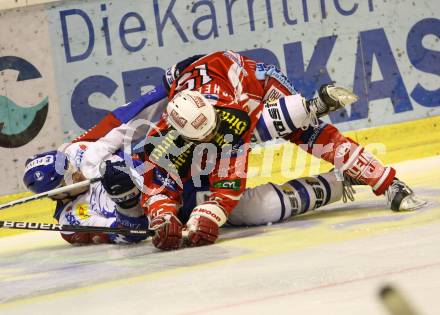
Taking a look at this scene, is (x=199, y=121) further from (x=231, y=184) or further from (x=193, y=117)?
(x=231, y=184)

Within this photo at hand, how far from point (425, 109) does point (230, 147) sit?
265 cm

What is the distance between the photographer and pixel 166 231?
12.8ft

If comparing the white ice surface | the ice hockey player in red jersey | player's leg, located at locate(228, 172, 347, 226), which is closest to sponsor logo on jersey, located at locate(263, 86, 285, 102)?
the ice hockey player in red jersey

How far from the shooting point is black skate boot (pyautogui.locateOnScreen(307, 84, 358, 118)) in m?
4.20

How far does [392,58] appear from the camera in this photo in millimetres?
6355

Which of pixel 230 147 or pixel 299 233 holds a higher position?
pixel 230 147

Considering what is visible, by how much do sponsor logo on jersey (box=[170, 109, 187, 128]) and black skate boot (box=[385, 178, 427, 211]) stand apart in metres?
→ 0.99

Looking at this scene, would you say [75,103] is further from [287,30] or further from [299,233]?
[299,233]

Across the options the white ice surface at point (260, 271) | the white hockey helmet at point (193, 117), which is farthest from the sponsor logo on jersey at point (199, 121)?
the white ice surface at point (260, 271)

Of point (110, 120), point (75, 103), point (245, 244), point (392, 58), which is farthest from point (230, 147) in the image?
point (392, 58)

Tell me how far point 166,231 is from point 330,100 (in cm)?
94

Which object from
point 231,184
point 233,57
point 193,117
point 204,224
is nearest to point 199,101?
point 193,117

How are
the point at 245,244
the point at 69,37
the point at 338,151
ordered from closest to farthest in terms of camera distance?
the point at 245,244
the point at 338,151
the point at 69,37

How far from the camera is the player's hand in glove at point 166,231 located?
3.91 meters
